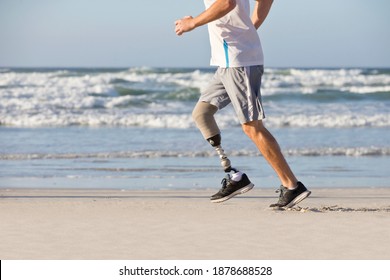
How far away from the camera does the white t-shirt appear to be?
20.7ft

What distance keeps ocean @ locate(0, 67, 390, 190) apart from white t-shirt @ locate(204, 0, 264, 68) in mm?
3164

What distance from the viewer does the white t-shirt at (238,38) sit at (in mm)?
6301

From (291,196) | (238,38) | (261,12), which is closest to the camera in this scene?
(238,38)

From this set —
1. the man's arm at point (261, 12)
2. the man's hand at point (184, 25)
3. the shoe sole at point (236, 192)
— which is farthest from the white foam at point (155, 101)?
the man's hand at point (184, 25)

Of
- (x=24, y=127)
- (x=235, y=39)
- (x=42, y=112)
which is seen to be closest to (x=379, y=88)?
(x=42, y=112)

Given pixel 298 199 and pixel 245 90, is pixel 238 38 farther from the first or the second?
pixel 298 199

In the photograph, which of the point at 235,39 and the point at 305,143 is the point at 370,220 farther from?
the point at 305,143

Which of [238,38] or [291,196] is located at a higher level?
[238,38]

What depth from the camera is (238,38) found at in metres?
6.31

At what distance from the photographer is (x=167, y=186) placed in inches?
371

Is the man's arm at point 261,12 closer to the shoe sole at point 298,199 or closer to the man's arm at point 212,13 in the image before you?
the man's arm at point 212,13

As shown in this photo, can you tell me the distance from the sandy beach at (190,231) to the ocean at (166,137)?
266 centimetres

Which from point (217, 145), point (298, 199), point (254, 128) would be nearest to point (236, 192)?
point (217, 145)

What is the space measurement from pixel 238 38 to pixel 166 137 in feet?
29.8
